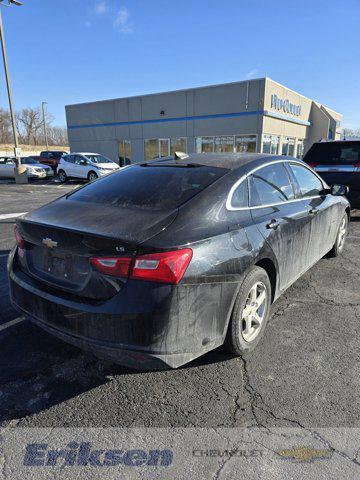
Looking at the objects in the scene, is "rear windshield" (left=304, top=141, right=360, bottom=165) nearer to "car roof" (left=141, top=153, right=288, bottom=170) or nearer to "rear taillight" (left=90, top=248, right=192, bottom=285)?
"car roof" (left=141, top=153, right=288, bottom=170)

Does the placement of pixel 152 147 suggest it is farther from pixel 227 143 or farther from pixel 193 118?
pixel 227 143

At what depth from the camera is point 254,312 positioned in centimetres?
298

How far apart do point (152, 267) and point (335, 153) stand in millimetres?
7000

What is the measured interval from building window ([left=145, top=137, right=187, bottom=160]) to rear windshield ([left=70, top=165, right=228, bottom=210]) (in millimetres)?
22325

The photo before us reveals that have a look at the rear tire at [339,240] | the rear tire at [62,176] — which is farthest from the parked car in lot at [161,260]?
the rear tire at [62,176]

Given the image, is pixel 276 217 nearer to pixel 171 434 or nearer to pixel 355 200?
pixel 171 434

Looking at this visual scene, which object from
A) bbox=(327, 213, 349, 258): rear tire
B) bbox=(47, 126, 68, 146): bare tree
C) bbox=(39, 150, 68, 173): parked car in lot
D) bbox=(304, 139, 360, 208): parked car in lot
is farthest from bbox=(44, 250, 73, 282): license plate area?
bbox=(47, 126, 68, 146): bare tree

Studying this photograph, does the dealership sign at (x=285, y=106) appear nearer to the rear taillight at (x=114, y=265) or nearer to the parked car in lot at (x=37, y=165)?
the parked car in lot at (x=37, y=165)

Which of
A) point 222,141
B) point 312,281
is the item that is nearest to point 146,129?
point 222,141

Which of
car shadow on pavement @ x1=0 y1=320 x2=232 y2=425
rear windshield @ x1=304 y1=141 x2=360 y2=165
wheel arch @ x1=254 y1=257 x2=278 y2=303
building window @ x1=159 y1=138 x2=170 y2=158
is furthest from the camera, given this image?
building window @ x1=159 y1=138 x2=170 y2=158

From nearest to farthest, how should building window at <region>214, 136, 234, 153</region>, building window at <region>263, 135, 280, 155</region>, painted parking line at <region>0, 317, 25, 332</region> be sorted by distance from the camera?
painted parking line at <region>0, 317, 25, 332</region>, building window at <region>263, 135, 280, 155</region>, building window at <region>214, 136, 234, 153</region>

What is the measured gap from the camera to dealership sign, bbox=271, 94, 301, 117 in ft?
75.6

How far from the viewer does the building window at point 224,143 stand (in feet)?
76.9

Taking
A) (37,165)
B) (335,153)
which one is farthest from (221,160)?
(37,165)
